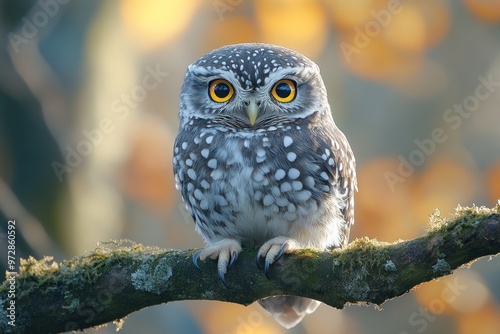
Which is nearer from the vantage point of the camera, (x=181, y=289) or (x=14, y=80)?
(x=181, y=289)

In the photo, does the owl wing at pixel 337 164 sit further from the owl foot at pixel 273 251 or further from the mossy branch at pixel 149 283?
the mossy branch at pixel 149 283

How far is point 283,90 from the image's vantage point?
439 cm

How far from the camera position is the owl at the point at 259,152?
164 inches

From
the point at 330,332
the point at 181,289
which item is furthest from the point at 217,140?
the point at 330,332

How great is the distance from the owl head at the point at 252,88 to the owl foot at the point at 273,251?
2.39 ft

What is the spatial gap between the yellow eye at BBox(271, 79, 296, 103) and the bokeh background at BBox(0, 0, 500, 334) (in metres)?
1.75

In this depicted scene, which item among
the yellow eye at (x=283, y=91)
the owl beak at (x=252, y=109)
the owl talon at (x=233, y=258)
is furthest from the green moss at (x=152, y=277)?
the yellow eye at (x=283, y=91)

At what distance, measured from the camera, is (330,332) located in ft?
28.3

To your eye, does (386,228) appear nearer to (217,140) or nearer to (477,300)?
(477,300)

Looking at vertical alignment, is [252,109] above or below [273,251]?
above

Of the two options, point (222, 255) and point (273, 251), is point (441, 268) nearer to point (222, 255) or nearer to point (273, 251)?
point (273, 251)

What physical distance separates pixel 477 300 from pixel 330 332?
173 cm

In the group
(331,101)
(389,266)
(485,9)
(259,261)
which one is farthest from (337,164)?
(485,9)

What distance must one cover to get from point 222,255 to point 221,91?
106 cm
